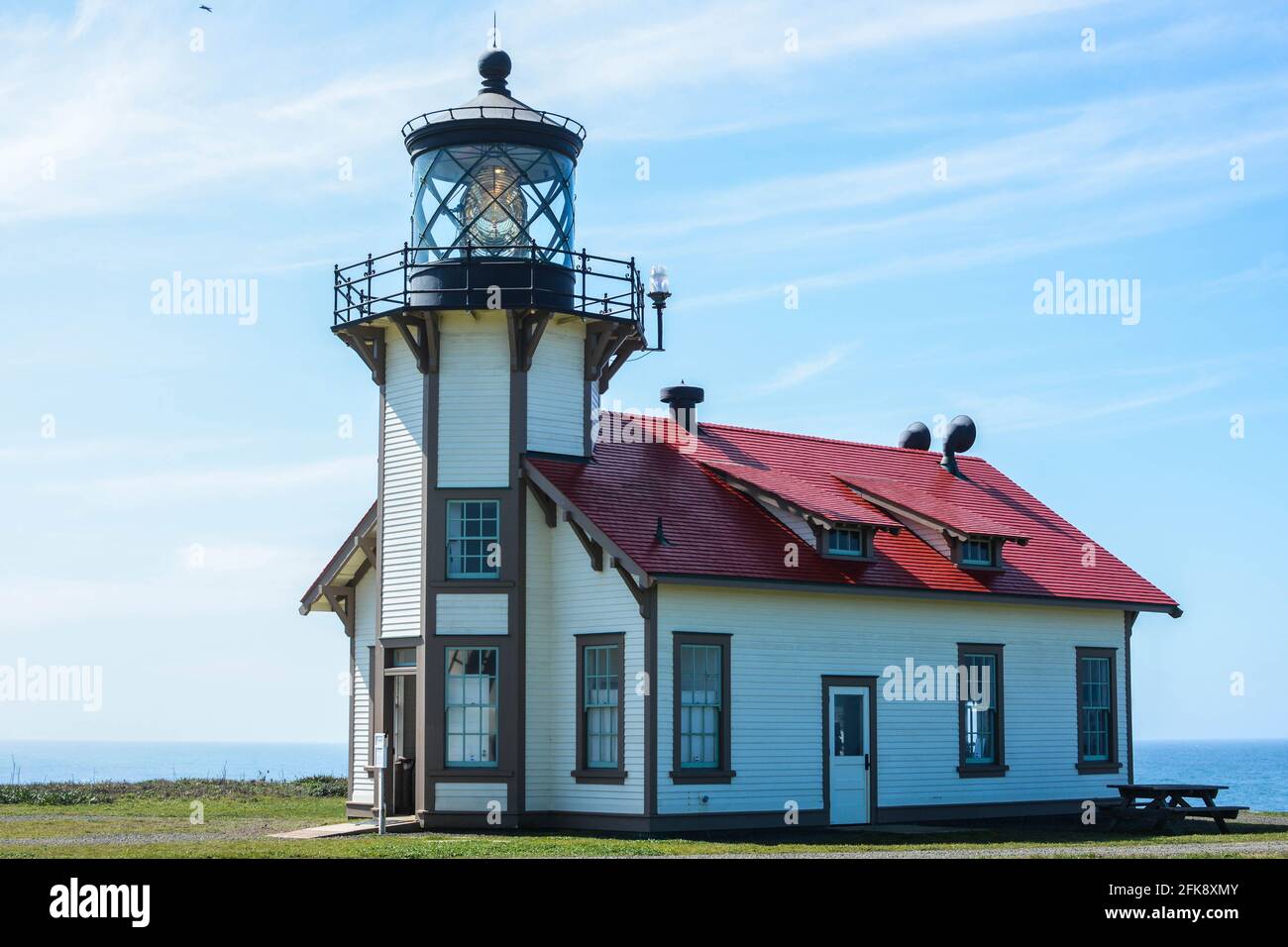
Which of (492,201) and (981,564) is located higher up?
(492,201)

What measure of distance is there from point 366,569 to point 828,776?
25.2 feet

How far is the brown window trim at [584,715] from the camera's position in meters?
22.5

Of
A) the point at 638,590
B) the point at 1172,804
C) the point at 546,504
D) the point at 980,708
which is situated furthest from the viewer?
the point at 980,708

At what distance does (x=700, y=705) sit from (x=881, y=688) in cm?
344

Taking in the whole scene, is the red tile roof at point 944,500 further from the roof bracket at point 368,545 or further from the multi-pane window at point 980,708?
the roof bracket at point 368,545

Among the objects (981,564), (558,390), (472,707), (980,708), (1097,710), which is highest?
(558,390)

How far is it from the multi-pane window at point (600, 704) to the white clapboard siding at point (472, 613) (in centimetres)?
127

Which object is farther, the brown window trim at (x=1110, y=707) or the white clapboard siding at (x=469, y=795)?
the brown window trim at (x=1110, y=707)

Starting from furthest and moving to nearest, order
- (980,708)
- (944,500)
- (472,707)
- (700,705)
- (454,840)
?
(944,500) < (980,708) < (472,707) < (700,705) < (454,840)

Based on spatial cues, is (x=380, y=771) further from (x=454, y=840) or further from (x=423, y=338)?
(x=423, y=338)

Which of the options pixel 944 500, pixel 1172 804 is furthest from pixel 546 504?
pixel 1172 804

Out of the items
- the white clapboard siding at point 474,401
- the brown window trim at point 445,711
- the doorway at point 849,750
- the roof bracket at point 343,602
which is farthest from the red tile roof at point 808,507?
the roof bracket at point 343,602

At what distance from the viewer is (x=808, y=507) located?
24.9 meters
